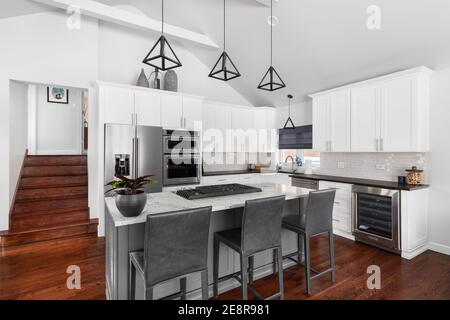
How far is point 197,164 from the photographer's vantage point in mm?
4402

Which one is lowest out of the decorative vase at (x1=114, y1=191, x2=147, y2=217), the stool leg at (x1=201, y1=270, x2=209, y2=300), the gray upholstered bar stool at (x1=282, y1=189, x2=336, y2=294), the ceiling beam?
the stool leg at (x1=201, y1=270, x2=209, y2=300)

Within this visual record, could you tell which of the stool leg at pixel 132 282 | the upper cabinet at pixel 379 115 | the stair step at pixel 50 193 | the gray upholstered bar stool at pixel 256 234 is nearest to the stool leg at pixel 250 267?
the gray upholstered bar stool at pixel 256 234

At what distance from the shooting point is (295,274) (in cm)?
270

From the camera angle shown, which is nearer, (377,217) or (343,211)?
(377,217)

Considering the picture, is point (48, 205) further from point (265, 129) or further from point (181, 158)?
point (265, 129)

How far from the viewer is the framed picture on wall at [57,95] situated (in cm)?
601

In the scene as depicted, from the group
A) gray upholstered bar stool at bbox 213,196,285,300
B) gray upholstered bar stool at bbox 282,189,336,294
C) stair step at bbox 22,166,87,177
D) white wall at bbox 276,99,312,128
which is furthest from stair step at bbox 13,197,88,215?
white wall at bbox 276,99,312,128

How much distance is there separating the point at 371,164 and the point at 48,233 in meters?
5.24

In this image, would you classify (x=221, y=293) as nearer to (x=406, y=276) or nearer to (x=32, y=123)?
(x=406, y=276)

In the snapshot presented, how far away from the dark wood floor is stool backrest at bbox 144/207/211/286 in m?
0.93

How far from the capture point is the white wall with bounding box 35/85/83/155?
234 inches

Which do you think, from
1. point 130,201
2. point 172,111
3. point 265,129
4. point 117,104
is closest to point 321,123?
point 265,129

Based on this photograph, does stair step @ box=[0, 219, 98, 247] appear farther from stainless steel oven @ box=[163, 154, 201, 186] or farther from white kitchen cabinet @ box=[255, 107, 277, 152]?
white kitchen cabinet @ box=[255, 107, 277, 152]

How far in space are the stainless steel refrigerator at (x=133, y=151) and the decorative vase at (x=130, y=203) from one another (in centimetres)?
215
